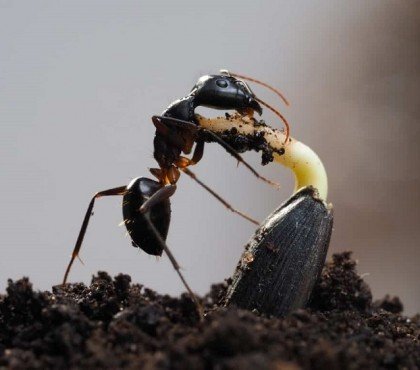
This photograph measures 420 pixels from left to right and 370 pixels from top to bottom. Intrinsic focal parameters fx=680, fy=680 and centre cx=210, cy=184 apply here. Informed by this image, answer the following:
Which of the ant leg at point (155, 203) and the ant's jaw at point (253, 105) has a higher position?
the ant's jaw at point (253, 105)

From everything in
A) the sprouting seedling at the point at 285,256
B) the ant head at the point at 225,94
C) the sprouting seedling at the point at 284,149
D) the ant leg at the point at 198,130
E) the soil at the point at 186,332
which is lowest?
the soil at the point at 186,332

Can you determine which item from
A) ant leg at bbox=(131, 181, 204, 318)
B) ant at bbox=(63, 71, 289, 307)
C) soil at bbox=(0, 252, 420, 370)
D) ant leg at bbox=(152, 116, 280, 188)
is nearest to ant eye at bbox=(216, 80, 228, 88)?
ant at bbox=(63, 71, 289, 307)

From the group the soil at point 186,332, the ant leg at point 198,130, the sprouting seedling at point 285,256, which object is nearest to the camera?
the soil at point 186,332

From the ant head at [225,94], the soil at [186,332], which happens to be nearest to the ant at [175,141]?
the ant head at [225,94]

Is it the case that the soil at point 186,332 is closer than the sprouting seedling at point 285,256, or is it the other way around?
the soil at point 186,332

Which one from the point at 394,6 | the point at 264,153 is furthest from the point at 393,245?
the point at 264,153

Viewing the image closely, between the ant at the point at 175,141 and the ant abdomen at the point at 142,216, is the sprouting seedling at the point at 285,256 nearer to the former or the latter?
the ant at the point at 175,141

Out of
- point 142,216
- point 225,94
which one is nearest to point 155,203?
point 142,216

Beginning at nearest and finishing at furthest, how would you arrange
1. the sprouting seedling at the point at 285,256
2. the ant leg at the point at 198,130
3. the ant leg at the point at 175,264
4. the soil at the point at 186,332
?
the soil at the point at 186,332
the ant leg at the point at 175,264
the sprouting seedling at the point at 285,256
the ant leg at the point at 198,130
